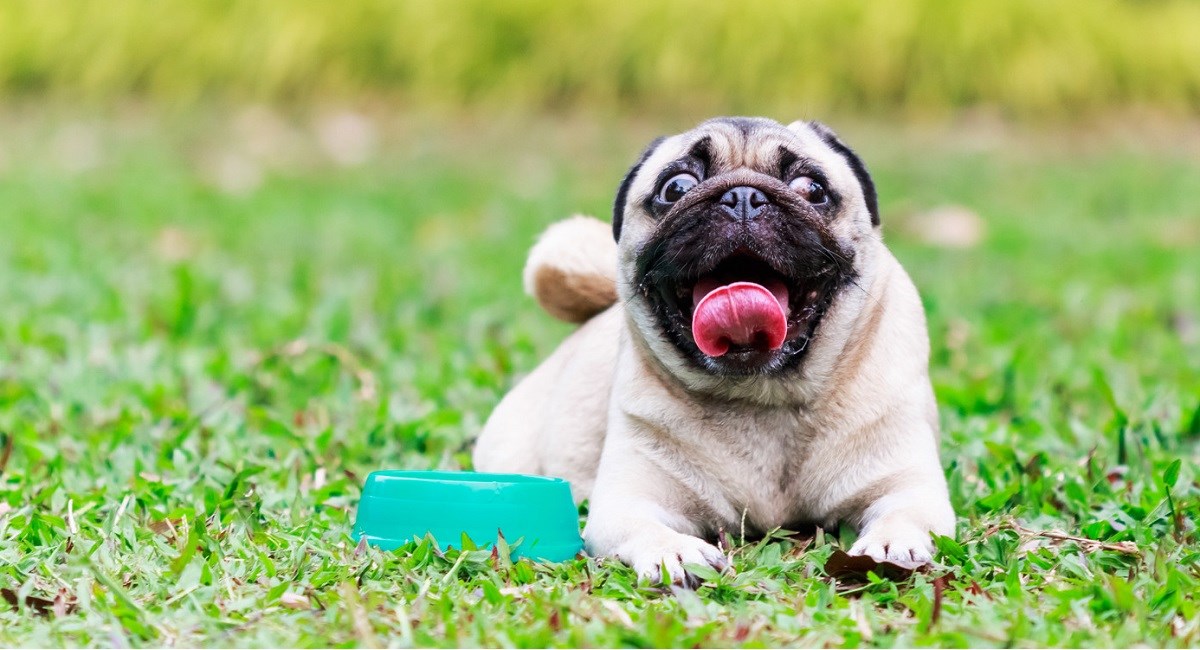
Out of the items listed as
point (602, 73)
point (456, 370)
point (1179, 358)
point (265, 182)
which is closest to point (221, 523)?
point (456, 370)

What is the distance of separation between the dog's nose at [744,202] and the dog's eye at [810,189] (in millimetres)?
196

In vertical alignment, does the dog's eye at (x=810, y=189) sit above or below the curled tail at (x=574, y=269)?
above

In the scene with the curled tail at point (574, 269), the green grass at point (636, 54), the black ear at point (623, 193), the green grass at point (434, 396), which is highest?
the green grass at point (636, 54)

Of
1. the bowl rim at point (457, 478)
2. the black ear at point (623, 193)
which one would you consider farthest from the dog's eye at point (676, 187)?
the bowl rim at point (457, 478)

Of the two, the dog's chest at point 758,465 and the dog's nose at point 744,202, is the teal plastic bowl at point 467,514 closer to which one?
the dog's chest at point 758,465

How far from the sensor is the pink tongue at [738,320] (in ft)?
9.77

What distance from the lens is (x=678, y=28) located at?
11.6 meters

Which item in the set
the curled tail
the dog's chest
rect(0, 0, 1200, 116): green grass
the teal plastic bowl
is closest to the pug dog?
the dog's chest

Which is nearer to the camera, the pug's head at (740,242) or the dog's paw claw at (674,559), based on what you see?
the dog's paw claw at (674,559)

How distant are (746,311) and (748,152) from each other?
1.56 feet

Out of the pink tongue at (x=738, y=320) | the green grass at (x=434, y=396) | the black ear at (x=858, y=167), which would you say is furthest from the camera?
the black ear at (x=858, y=167)

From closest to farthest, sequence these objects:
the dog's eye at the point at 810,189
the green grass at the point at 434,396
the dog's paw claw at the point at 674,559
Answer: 1. the green grass at the point at 434,396
2. the dog's paw claw at the point at 674,559
3. the dog's eye at the point at 810,189

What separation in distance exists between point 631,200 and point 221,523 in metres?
1.24

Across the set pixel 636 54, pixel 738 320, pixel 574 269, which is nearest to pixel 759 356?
pixel 738 320
